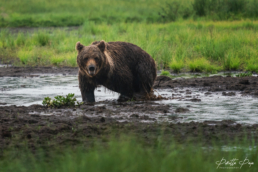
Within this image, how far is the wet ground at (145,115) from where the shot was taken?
18.6 feet

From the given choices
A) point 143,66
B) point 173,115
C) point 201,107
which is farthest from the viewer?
point 143,66

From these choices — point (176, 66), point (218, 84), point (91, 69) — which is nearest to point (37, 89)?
point (91, 69)

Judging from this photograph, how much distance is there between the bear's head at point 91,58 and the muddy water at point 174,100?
77cm

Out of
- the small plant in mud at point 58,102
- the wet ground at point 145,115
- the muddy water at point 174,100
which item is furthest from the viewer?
the small plant in mud at point 58,102

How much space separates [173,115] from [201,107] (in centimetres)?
92

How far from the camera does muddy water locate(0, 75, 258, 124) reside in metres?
6.95

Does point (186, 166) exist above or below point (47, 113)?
above

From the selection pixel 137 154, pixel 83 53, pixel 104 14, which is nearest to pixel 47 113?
pixel 83 53

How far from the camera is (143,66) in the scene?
29.4 ft

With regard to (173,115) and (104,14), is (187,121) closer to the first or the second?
(173,115)

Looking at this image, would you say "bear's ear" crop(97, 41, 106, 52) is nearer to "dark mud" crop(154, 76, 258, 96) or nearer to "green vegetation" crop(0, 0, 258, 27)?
"dark mud" crop(154, 76, 258, 96)

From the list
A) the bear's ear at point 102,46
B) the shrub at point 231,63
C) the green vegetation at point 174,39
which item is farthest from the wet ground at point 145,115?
the green vegetation at point 174,39
